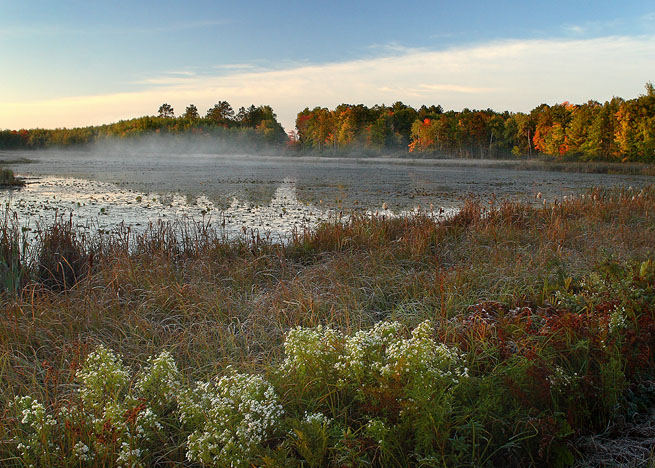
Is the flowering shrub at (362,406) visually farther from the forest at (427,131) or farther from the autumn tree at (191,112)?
the autumn tree at (191,112)

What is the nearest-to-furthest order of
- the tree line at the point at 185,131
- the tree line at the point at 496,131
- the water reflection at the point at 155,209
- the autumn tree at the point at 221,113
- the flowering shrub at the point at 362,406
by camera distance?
1. the flowering shrub at the point at 362,406
2. the water reflection at the point at 155,209
3. the tree line at the point at 496,131
4. the tree line at the point at 185,131
5. the autumn tree at the point at 221,113

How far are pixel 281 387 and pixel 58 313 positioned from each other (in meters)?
2.62

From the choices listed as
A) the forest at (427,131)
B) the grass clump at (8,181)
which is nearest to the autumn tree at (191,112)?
the forest at (427,131)

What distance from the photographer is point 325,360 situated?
293 centimetres

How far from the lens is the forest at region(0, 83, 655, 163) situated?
52.0 m

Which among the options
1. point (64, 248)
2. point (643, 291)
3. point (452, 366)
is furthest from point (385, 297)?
point (64, 248)

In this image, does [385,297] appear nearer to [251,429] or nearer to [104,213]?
[251,429]

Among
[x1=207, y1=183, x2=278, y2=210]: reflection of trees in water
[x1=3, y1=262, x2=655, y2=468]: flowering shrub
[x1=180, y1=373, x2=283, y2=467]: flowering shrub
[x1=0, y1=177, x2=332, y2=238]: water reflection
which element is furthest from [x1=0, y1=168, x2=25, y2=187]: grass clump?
[x1=180, y1=373, x2=283, y2=467]: flowering shrub

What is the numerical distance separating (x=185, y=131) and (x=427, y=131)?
57.3 meters

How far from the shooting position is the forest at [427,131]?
52.0 metres

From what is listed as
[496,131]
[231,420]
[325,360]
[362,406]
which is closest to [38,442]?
[231,420]

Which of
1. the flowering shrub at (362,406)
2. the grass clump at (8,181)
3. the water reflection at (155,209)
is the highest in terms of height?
the grass clump at (8,181)

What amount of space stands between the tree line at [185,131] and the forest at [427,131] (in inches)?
8.4

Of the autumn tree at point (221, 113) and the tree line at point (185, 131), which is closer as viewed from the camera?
the tree line at point (185, 131)
